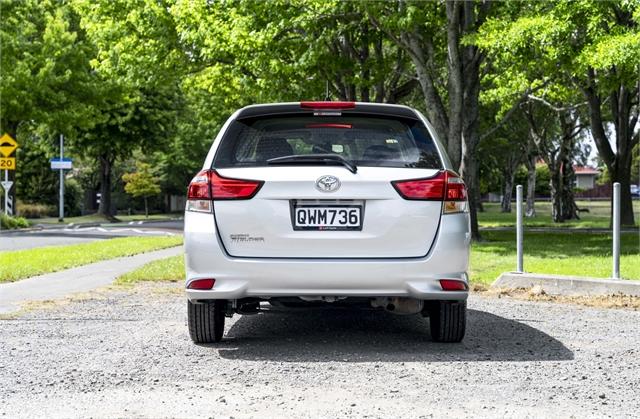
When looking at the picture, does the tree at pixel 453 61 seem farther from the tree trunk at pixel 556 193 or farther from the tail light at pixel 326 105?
the tree trunk at pixel 556 193

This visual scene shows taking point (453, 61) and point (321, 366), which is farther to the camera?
point (453, 61)

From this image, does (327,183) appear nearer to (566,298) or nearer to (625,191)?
(566,298)

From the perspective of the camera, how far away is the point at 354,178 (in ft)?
17.8

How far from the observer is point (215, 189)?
547 centimetres

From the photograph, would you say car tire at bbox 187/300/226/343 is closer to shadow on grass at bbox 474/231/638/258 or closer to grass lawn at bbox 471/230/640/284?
grass lawn at bbox 471/230/640/284

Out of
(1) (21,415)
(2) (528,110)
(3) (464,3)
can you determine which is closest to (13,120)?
(3) (464,3)

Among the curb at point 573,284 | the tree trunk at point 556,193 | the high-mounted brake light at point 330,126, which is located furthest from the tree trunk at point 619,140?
the high-mounted brake light at point 330,126

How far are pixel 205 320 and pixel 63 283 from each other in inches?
207

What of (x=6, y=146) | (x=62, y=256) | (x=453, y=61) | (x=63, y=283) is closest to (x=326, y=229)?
(x=63, y=283)

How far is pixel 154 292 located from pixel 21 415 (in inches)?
222

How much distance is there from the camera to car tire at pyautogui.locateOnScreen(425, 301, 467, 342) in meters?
5.83

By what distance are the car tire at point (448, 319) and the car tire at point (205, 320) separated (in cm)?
153

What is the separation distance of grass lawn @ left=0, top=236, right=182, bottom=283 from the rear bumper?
6281 millimetres

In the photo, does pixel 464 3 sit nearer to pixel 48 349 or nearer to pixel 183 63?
pixel 183 63
